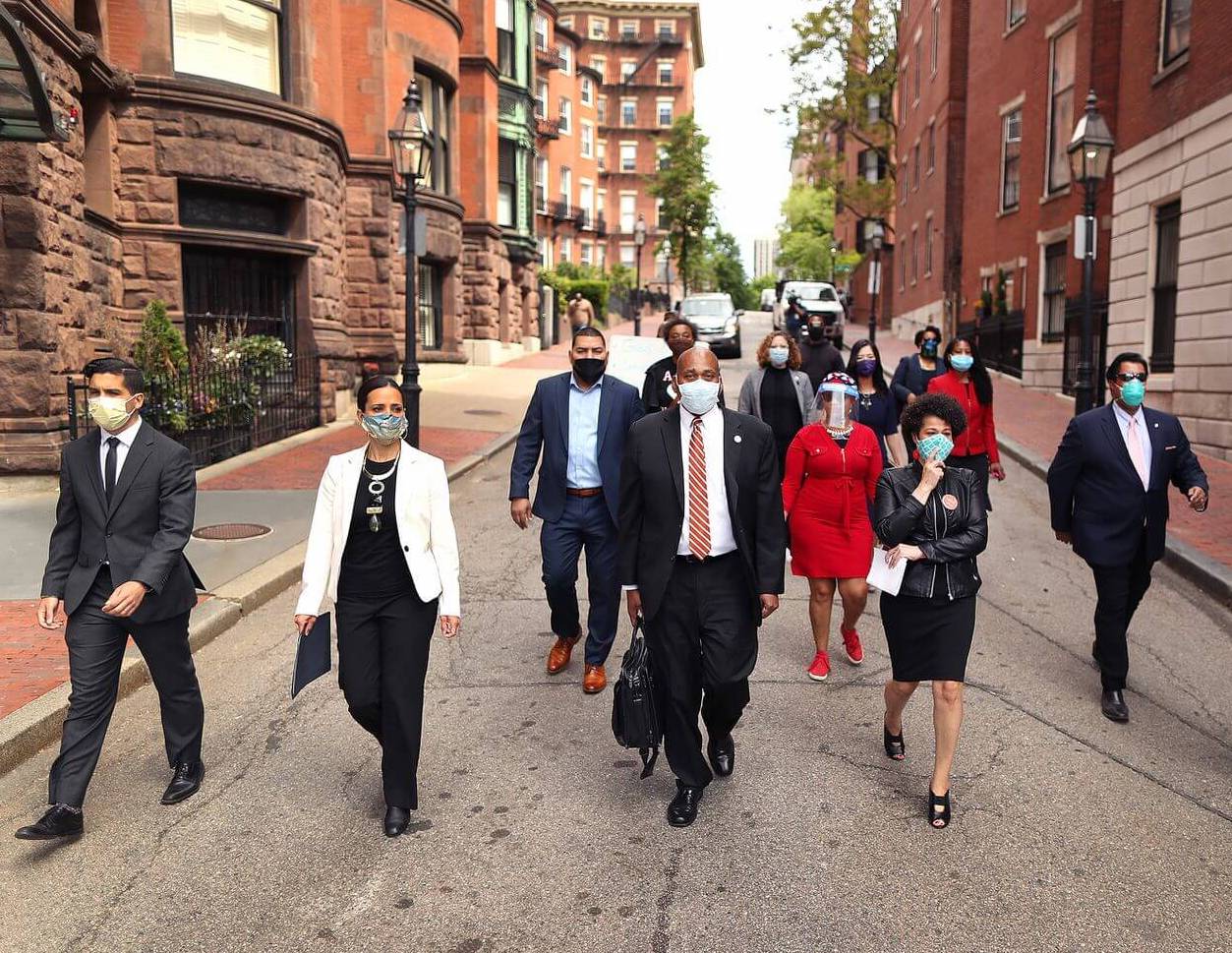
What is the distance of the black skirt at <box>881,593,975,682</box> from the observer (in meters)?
4.48

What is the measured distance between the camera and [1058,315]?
22.3 meters

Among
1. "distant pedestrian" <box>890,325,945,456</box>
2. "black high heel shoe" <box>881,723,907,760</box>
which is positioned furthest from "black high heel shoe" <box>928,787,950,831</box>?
"distant pedestrian" <box>890,325,945,456</box>

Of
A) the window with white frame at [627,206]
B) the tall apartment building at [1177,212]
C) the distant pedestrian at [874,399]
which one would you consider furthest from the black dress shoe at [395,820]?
the window with white frame at [627,206]

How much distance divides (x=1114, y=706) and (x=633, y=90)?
244ft

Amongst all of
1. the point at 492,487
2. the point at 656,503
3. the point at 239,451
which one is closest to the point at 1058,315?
the point at 492,487

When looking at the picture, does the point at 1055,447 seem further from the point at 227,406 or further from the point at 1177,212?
the point at 227,406

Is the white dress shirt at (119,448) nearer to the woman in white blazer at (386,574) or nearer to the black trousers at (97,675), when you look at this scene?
the black trousers at (97,675)

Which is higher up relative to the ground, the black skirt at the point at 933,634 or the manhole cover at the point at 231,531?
the black skirt at the point at 933,634

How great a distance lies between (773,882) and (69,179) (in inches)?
468

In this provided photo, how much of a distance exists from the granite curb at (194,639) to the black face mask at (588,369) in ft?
9.91

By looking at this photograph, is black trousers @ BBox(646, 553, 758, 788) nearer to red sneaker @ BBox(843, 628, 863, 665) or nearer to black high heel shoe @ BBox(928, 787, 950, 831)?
black high heel shoe @ BBox(928, 787, 950, 831)

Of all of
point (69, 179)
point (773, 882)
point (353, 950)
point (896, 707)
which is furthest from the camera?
point (69, 179)

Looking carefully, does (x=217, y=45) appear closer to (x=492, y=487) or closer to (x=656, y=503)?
(x=492, y=487)

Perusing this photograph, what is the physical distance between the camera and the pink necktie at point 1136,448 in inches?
229
